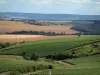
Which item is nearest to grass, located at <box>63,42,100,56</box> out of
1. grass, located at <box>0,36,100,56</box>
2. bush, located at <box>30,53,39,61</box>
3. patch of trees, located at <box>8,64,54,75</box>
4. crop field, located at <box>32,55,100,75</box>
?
grass, located at <box>0,36,100,56</box>

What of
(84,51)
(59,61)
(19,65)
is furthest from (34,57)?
(84,51)

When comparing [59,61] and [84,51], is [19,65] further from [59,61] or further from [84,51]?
[84,51]

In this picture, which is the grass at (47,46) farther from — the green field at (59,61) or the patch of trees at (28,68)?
the patch of trees at (28,68)

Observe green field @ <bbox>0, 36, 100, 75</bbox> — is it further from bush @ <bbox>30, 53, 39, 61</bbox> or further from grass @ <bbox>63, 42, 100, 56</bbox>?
→ bush @ <bbox>30, 53, 39, 61</bbox>

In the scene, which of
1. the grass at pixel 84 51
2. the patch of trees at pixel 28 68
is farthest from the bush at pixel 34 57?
the grass at pixel 84 51

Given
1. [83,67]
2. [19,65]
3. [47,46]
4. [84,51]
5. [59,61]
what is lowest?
[59,61]

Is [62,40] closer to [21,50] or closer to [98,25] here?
[21,50]

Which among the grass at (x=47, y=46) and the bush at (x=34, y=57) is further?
the grass at (x=47, y=46)

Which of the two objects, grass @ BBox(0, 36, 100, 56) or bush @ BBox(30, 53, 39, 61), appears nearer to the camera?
bush @ BBox(30, 53, 39, 61)
